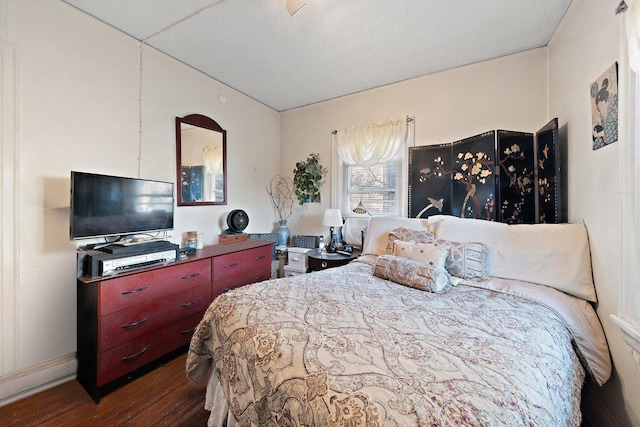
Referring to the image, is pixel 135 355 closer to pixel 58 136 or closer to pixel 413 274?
pixel 58 136

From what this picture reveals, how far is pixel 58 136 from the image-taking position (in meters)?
1.80

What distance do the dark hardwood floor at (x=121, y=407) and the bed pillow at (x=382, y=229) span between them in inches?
68.5

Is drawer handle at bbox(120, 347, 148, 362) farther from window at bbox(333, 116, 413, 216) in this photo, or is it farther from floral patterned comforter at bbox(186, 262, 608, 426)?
window at bbox(333, 116, 413, 216)

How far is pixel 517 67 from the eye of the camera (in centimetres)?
235

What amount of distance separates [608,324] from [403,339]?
1295mm

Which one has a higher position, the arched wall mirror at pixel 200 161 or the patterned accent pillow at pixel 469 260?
the arched wall mirror at pixel 200 161

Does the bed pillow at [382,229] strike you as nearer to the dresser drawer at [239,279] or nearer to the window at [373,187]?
the window at [373,187]

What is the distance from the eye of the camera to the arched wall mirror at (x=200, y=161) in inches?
102

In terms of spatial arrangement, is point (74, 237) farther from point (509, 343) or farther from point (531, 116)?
point (531, 116)

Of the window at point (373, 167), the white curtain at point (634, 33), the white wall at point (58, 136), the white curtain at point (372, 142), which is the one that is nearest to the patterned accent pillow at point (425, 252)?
the window at point (373, 167)

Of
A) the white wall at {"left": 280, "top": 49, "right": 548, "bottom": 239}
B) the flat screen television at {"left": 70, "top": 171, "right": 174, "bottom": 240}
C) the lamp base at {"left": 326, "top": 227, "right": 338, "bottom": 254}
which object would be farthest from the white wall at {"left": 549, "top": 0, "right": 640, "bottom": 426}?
the flat screen television at {"left": 70, "top": 171, "right": 174, "bottom": 240}

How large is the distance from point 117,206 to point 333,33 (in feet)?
7.30

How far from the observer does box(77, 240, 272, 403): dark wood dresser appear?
1.63 metres

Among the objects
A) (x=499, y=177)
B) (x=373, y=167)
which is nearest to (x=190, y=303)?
(x=373, y=167)
